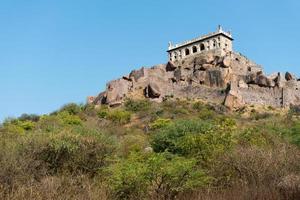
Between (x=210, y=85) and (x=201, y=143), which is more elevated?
(x=210, y=85)

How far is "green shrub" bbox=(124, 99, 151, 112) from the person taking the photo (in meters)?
54.1

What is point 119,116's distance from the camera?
50188 mm

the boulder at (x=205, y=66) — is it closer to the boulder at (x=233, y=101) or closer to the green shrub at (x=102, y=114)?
the boulder at (x=233, y=101)

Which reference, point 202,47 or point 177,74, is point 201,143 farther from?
point 202,47

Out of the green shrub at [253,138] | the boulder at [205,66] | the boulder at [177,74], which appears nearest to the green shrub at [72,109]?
the boulder at [177,74]

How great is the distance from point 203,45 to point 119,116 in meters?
24.0

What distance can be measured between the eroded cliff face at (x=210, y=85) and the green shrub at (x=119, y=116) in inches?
230

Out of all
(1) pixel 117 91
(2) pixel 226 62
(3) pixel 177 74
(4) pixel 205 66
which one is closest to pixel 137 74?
(1) pixel 117 91

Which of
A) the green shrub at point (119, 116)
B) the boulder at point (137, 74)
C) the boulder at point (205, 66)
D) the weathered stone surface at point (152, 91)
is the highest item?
the boulder at point (205, 66)

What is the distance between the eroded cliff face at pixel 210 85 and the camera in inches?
2271

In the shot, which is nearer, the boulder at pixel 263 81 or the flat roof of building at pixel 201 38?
the boulder at pixel 263 81

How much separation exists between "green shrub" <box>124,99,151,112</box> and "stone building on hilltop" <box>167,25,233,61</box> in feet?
52.4

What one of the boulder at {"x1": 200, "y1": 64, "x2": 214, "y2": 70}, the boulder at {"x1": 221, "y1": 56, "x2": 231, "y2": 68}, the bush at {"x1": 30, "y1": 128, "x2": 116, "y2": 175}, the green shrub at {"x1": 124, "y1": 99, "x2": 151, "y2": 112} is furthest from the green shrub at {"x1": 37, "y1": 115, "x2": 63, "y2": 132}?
the boulder at {"x1": 221, "y1": 56, "x2": 231, "y2": 68}

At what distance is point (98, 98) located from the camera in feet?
205
